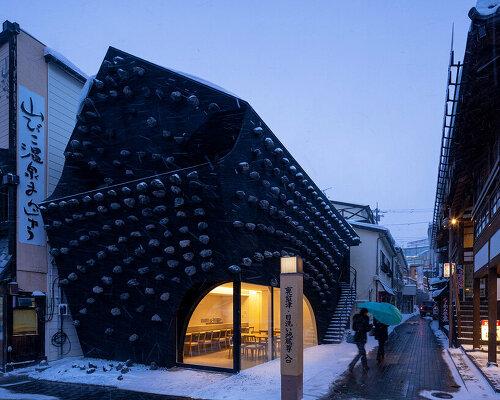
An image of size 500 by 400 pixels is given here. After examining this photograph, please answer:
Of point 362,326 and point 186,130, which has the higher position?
point 186,130

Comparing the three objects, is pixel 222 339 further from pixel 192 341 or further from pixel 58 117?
pixel 58 117

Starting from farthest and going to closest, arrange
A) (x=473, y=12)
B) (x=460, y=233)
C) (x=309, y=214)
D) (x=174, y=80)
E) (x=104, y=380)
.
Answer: (x=460, y=233), (x=309, y=214), (x=174, y=80), (x=104, y=380), (x=473, y=12)

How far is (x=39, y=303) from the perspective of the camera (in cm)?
1491

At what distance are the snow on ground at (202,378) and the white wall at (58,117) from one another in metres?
A: 6.10

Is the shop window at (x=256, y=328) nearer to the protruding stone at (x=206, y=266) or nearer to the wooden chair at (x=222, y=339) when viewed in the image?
the wooden chair at (x=222, y=339)

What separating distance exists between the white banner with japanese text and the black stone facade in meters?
0.76

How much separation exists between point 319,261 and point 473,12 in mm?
12732

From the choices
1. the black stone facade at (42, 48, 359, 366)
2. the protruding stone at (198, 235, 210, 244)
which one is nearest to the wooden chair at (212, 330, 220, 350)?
the black stone facade at (42, 48, 359, 366)

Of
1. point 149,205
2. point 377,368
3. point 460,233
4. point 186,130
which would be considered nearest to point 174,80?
point 186,130

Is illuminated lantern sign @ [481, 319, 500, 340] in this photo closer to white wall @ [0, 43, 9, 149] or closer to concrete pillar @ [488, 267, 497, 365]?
concrete pillar @ [488, 267, 497, 365]

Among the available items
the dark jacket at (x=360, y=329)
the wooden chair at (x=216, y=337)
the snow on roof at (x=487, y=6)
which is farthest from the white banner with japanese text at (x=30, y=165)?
the snow on roof at (x=487, y=6)

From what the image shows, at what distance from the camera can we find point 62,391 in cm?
1120

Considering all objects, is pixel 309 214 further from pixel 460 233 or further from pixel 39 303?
pixel 460 233

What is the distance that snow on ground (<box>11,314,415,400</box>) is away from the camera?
1045cm
